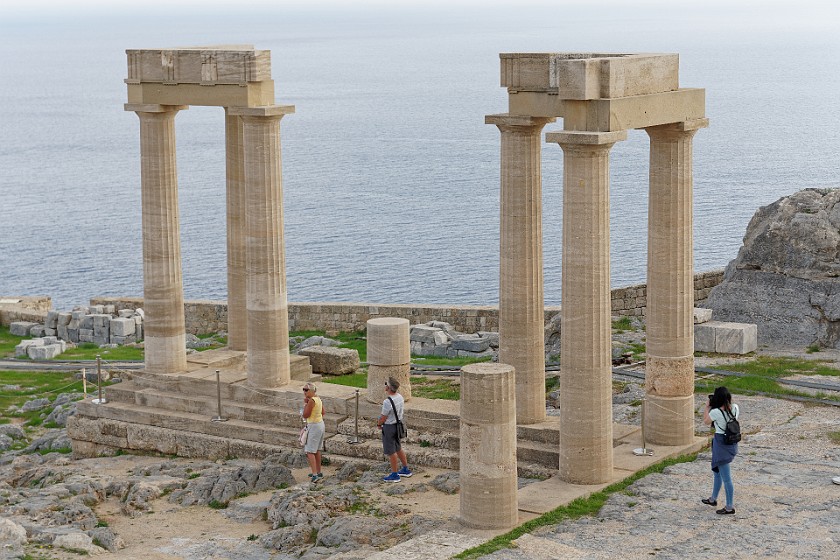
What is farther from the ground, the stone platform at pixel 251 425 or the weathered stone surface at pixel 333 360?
the weathered stone surface at pixel 333 360

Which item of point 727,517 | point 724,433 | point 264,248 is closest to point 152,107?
point 264,248

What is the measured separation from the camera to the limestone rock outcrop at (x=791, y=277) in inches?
1118

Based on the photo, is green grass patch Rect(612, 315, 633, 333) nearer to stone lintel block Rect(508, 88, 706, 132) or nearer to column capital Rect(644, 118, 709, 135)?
column capital Rect(644, 118, 709, 135)

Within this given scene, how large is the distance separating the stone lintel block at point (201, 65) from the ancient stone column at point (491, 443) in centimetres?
810

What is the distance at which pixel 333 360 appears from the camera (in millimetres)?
28062

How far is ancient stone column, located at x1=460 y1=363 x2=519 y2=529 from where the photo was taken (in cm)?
1773

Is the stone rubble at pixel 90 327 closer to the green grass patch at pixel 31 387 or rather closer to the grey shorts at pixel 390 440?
the green grass patch at pixel 31 387

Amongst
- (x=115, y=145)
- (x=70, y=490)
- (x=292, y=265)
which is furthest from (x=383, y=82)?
(x=70, y=490)

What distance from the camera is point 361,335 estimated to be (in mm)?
34156

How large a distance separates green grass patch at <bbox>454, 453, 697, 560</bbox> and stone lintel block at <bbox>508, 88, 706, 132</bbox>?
501 centimetres

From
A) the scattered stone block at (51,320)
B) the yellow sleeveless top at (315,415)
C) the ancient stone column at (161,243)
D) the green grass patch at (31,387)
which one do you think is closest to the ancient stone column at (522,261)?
the yellow sleeveless top at (315,415)

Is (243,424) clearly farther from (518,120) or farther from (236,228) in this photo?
(518,120)

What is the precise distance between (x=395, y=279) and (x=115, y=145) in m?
60.4

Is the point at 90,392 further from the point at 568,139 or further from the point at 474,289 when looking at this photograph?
the point at 474,289
